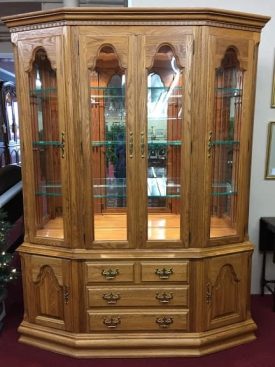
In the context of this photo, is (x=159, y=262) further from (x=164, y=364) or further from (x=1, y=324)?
(x=1, y=324)

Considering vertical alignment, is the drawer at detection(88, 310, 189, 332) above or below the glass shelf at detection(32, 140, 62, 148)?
below

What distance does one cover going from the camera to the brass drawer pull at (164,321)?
2316 mm

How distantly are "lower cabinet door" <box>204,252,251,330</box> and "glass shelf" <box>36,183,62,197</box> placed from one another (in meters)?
1.12

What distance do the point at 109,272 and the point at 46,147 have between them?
952 mm

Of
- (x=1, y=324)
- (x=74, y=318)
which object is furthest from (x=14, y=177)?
(x=74, y=318)

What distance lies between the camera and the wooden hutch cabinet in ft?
6.75

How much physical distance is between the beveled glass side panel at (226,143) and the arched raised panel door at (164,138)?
0.74 ft

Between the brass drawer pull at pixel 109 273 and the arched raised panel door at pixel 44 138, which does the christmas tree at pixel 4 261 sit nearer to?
the arched raised panel door at pixel 44 138

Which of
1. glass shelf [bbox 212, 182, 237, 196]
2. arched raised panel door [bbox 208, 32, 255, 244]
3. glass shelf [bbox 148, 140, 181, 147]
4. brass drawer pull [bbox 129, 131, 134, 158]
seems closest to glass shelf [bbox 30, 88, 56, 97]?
brass drawer pull [bbox 129, 131, 134, 158]

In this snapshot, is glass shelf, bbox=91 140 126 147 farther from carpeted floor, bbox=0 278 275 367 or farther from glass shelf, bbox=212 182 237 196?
carpeted floor, bbox=0 278 275 367

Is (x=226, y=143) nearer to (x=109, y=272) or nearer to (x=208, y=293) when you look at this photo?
(x=208, y=293)

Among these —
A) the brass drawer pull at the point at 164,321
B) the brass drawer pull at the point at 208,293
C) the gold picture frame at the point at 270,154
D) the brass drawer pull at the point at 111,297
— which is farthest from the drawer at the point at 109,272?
the gold picture frame at the point at 270,154

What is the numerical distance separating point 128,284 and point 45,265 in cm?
58

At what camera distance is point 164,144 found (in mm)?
2344
